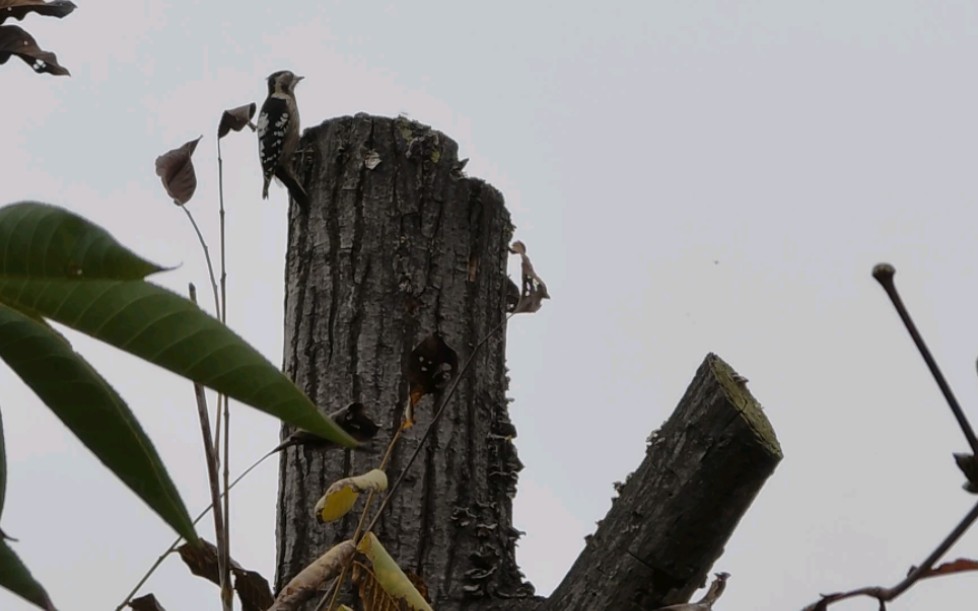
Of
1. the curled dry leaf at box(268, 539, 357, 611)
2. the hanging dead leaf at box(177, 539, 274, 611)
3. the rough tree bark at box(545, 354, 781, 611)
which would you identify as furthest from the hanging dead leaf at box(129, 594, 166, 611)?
the rough tree bark at box(545, 354, 781, 611)

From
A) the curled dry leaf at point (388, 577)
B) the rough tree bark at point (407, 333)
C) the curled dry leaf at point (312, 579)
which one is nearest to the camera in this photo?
the curled dry leaf at point (312, 579)

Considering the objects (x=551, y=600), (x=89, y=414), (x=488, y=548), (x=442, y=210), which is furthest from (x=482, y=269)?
(x=89, y=414)

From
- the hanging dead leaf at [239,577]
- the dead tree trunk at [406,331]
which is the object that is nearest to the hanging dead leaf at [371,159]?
the dead tree trunk at [406,331]

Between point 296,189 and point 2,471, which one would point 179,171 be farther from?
point 2,471

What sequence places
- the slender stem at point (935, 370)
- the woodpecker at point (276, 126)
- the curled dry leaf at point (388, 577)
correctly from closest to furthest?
the slender stem at point (935, 370), the curled dry leaf at point (388, 577), the woodpecker at point (276, 126)

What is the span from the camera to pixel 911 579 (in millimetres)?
650

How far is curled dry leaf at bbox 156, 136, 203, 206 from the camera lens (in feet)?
6.09

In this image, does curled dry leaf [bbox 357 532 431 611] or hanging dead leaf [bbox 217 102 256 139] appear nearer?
curled dry leaf [bbox 357 532 431 611]

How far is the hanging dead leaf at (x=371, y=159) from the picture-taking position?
2.51 meters

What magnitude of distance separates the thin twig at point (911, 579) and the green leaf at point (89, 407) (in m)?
0.40

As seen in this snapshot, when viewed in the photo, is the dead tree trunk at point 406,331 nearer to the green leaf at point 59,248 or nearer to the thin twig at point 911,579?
the thin twig at point 911,579

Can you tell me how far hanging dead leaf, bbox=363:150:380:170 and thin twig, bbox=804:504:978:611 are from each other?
6.09ft

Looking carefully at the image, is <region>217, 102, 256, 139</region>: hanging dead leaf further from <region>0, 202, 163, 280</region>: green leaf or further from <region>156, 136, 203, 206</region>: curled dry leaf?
<region>0, 202, 163, 280</region>: green leaf

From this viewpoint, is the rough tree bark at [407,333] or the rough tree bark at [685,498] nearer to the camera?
the rough tree bark at [685,498]
